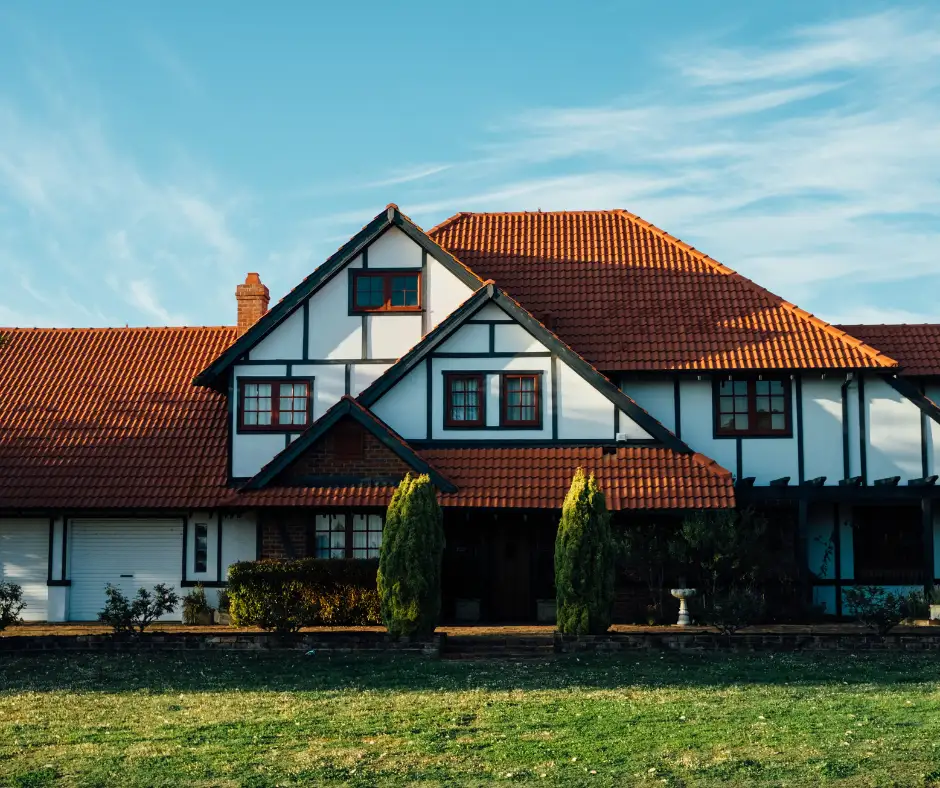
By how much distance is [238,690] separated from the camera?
16266 millimetres

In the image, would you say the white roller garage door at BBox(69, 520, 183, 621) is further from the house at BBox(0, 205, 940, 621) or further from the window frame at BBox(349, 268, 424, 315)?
the window frame at BBox(349, 268, 424, 315)

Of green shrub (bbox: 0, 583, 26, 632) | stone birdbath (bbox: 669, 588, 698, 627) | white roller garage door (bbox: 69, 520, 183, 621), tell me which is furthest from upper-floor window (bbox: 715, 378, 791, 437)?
green shrub (bbox: 0, 583, 26, 632)

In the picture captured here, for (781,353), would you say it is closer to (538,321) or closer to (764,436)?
(764,436)

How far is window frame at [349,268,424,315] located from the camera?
87.0ft

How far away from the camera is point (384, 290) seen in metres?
26.7

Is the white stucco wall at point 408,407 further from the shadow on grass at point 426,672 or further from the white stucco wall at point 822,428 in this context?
the white stucco wall at point 822,428

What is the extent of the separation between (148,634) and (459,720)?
7862mm

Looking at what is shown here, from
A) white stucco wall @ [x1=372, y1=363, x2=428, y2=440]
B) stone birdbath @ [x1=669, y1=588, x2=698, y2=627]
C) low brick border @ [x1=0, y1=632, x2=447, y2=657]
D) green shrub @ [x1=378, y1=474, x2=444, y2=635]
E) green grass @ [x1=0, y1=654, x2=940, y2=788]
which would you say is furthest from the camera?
white stucco wall @ [x1=372, y1=363, x2=428, y2=440]

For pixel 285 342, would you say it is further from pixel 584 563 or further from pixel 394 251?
pixel 584 563

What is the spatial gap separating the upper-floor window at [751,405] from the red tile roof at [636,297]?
2.26 feet

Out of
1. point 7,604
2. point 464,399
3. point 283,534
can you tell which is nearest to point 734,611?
point 464,399

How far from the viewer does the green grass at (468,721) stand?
1152 centimetres

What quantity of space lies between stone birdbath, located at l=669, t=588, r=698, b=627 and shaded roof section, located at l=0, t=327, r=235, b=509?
9.47 meters

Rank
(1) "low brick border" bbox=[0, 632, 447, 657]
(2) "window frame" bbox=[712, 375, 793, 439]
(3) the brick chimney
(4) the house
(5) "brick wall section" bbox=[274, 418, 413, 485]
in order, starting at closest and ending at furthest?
(1) "low brick border" bbox=[0, 632, 447, 657] → (5) "brick wall section" bbox=[274, 418, 413, 485] → (4) the house → (2) "window frame" bbox=[712, 375, 793, 439] → (3) the brick chimney
